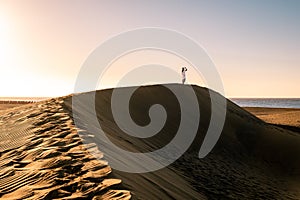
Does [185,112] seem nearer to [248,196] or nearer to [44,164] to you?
[248,196]

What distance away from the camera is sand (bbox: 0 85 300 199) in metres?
3.25

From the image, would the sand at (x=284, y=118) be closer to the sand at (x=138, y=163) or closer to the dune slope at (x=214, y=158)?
the dune slope at (x=214, y=158)

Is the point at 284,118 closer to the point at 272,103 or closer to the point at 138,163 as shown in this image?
the point at 138,163

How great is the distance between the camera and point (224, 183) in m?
7.13

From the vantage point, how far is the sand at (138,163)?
10.6 ft

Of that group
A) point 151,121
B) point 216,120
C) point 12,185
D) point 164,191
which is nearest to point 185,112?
point 216,120

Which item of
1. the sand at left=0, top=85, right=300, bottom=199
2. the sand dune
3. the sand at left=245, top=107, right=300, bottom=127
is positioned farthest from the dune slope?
the sand at left=245, top=107, right=300, bottom=127

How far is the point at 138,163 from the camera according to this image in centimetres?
488

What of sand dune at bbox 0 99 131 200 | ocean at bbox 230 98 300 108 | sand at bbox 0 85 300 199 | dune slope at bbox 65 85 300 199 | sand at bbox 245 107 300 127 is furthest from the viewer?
ocean at bbox 230 98 300 108

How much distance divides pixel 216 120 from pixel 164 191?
10551 mm

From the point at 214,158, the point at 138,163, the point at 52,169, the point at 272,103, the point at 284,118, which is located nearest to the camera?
the point at 52,169

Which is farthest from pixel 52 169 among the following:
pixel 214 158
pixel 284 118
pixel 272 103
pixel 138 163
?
pixel 272 103

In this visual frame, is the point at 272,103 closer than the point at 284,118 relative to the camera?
No

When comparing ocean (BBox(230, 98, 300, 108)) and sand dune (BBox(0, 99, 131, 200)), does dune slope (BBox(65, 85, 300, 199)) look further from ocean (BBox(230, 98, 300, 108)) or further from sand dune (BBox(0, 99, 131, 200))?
ocean (BBox(230, 98, 300, 108))
